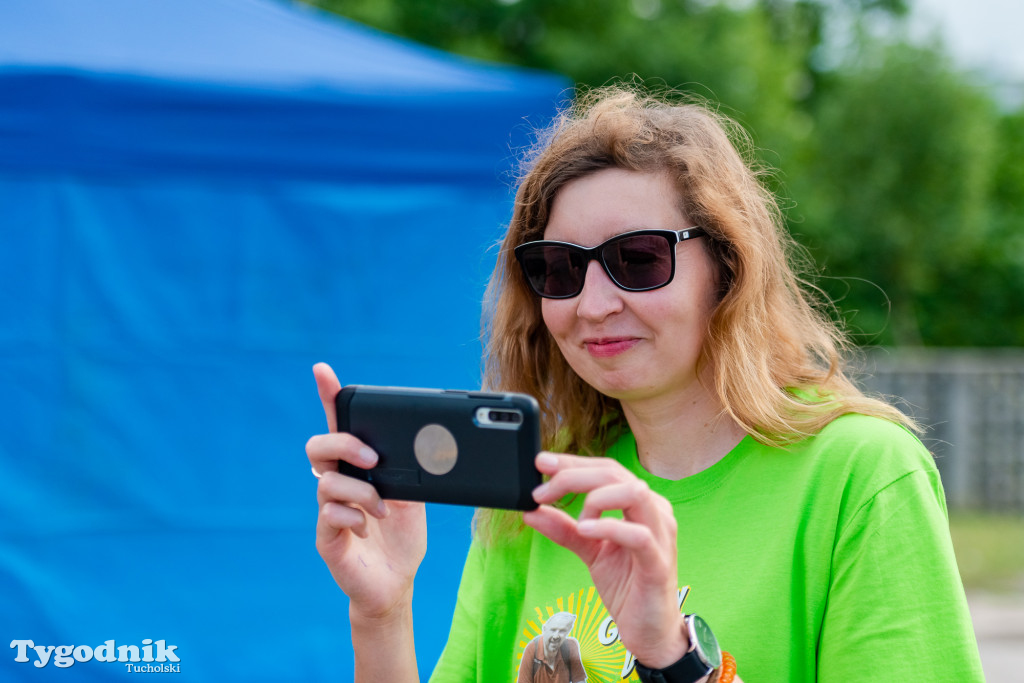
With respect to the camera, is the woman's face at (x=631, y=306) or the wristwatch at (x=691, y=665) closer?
the wristwatch at (x=691, y=665)

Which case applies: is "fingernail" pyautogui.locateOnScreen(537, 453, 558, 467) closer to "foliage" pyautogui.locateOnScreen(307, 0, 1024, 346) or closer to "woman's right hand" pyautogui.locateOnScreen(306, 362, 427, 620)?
"woman's right hand" pyautogui.locateOnScreen(306, 362, 427, 620)

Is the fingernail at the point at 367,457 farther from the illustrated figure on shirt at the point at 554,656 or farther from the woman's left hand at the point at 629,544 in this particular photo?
the illustrated figure on shirt at the point at 554,656

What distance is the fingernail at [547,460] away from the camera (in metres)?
1.15

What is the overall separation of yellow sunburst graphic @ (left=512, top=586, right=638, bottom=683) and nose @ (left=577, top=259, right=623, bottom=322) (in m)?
0.44

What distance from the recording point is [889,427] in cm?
140

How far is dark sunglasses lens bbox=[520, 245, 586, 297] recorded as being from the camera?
1.53 m

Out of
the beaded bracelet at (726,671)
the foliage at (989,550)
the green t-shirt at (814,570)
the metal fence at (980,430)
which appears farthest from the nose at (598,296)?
the metal fence at (980,430)

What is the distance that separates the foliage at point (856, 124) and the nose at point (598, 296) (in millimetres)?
10193

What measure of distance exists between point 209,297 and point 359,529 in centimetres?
147

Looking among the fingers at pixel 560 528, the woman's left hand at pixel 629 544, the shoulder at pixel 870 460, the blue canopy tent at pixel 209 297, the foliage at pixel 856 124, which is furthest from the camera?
the foliage at pixel 856 124

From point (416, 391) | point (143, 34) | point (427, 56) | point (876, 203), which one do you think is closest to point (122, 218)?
point (143, 34)

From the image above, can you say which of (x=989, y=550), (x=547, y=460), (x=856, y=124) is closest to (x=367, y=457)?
(x=547, y=460)

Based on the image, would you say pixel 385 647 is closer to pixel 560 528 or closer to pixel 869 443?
pixel 560 528

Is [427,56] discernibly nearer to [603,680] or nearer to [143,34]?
[143,34]
